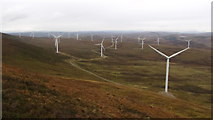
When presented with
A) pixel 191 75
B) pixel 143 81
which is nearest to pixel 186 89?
pixel 143 81

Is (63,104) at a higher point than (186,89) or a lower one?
higher

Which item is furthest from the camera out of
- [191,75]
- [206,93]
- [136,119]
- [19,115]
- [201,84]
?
[191,75]

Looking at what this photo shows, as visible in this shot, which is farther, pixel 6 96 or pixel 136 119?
pixel 136 119

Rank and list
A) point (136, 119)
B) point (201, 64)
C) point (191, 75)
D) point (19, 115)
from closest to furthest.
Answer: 1. point (19, 115)
2. point (136, 119)
3. point (191, 75)
4. point (201, 64)

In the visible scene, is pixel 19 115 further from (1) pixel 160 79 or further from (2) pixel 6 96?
(1) pixel 160 79

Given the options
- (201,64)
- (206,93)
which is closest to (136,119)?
(206,93)

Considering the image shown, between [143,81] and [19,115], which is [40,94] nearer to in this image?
[19,115]

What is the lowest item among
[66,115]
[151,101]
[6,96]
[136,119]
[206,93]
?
[206,93]

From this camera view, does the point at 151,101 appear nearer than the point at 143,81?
Yes

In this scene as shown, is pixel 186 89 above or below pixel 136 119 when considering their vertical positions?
below
